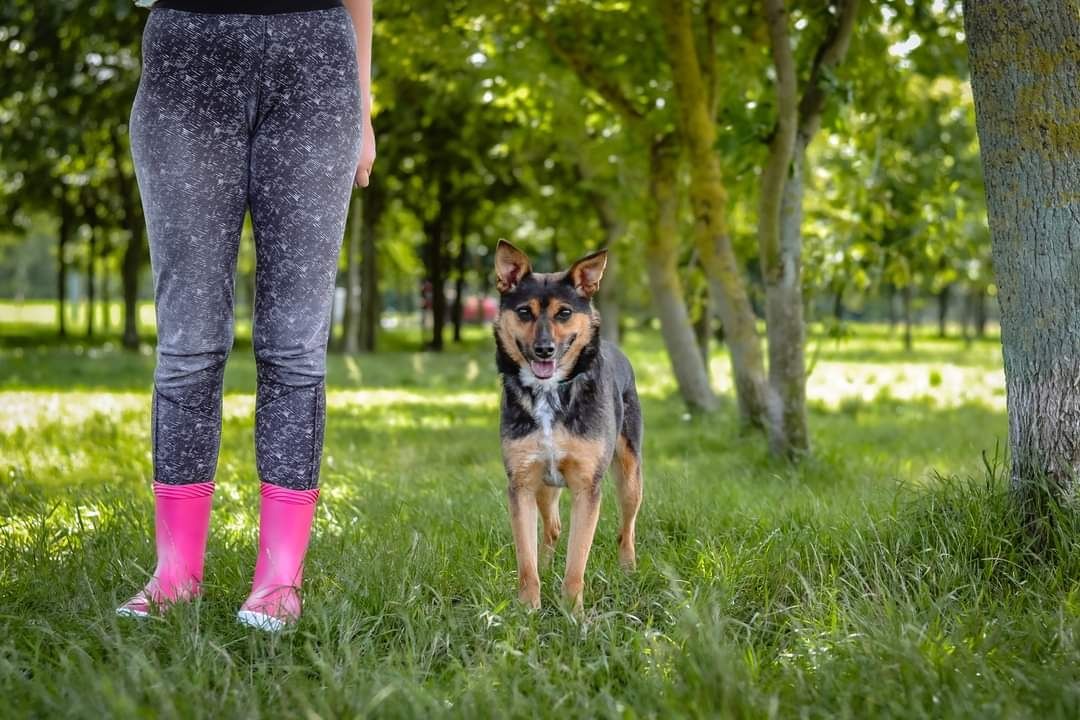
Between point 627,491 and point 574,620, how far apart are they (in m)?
1.19

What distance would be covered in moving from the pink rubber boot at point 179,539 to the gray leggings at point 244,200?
46 mm

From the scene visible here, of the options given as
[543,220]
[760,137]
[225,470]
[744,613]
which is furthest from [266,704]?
[543,220]

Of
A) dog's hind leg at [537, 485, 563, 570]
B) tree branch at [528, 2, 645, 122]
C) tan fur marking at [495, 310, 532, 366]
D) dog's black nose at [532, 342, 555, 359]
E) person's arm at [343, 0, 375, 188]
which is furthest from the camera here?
tree branch at [528, 2, 645, 122]

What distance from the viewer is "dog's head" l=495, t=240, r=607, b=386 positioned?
13.4ft

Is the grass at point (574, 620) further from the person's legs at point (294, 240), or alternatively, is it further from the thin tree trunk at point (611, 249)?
the thin tree trunk at point (611, 249)

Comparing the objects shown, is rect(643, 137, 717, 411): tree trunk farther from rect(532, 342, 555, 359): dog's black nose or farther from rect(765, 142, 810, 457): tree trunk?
rect(532, 342, 555, 359): dog's black nose

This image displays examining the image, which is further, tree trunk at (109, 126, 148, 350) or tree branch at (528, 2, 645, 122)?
tree trunk at (109, 126, 148, 350)

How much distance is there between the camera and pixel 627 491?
4426 millimetres

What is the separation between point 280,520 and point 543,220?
590 inches

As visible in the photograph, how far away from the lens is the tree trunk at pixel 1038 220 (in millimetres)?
3670

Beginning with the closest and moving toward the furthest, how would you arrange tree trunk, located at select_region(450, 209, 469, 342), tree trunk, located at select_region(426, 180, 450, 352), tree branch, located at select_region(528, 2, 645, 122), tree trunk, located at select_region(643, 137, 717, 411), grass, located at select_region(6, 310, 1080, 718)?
grass, located at select_region(6, 310, 1080, 718)
tree branch, located at select_region(528, 2, 645, 122)
tree trunk, located at select_region(643, 137, 717, 411)
tree trunk, located at select_region(426, 180, 450, 352)
tree trunk, located at select_region(450, 209, 469, 342)

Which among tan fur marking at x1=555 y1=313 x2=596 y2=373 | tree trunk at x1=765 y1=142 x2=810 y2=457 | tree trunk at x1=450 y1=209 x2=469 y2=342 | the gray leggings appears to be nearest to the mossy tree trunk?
tree trunk at x1=765 y1=142 x2=810 y2=457

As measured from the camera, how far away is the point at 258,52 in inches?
131

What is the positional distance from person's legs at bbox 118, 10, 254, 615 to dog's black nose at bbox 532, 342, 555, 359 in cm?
118
